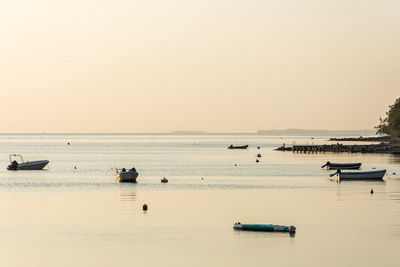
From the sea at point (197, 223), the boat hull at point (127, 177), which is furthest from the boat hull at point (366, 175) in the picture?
the boat hull at point (127, 177)

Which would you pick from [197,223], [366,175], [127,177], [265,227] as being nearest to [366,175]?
[366,175]

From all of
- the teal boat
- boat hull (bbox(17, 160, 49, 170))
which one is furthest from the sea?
boat hull (bbox(17, 160, 49, 170))

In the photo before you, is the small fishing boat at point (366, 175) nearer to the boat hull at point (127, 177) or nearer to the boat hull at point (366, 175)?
A: the boat hull at point (366, 175)

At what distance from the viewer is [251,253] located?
50.7 m

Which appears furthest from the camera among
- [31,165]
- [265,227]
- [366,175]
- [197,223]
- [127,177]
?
[31,165]

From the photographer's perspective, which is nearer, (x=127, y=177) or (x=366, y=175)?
(x=127, y=177)

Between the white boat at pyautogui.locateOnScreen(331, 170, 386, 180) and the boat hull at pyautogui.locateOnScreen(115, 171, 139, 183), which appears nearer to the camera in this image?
the boat hull at pyautogui.locateOnScreen(115, 171, 139, 183)

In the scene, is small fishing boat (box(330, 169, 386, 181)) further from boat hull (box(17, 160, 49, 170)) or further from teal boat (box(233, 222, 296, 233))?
teal boat (box(233, 222, 296, 233))

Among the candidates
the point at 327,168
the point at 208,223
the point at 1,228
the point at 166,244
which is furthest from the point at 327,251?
the point at 327,168

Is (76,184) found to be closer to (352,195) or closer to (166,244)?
(352,195)

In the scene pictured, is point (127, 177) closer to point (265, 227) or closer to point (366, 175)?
point (366, 175)

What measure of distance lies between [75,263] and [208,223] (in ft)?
58.7

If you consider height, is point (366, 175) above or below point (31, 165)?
below

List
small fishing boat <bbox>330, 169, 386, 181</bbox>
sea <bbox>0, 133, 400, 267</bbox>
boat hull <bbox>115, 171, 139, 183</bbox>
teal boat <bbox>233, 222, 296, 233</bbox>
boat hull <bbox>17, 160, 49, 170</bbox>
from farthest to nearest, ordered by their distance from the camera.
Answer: boat hull <bbox>17, 160, 49, 170</bbox> → small fishing boat <bbox>330, 169, 386, 181</bbox> → boat hull <bbox>115, 171, 139, 183</bbox> → teal boat <bbox>233, 222, 296, 233</bbox> → sea <bbox>0, 133, 400, 267</bbox>
